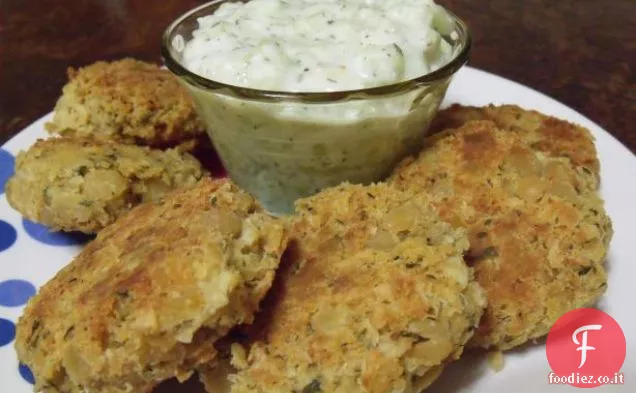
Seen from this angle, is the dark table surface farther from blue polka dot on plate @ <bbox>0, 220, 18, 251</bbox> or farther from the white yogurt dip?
the white yogurt dip

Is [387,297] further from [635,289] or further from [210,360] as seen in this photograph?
[635,289]

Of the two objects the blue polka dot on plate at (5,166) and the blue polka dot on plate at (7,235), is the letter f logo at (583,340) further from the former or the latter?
the blue polka dot on plate at (5,166)

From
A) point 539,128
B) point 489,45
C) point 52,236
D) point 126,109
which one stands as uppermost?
point 126,109

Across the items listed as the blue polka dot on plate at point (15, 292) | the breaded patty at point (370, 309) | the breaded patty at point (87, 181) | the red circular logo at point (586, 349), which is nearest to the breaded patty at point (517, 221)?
the red circular logo at point (586, 349)

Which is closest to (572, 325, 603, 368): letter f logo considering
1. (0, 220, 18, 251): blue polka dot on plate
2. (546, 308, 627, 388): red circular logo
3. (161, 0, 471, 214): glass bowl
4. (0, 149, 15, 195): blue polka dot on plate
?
(546, 308, 627, 388): red circular logo

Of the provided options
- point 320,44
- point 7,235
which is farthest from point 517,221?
point 7,235

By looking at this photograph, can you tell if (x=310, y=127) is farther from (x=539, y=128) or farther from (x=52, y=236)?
(x=52, y=236)

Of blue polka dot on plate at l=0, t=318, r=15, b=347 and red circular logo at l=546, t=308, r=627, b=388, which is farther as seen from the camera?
blue polka dot on plate at l=0, t=318, r=15, b=347
